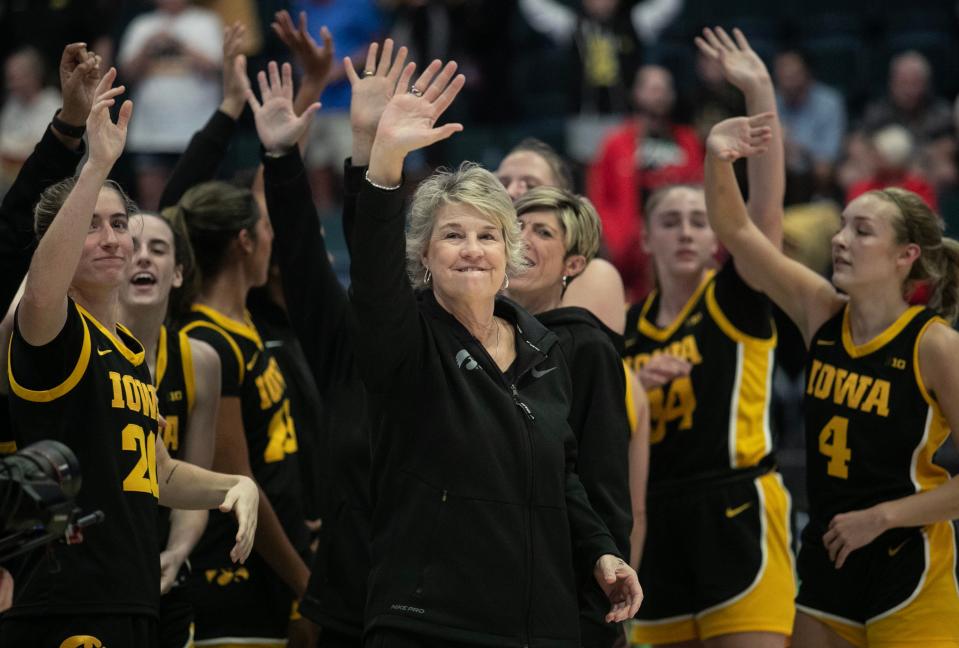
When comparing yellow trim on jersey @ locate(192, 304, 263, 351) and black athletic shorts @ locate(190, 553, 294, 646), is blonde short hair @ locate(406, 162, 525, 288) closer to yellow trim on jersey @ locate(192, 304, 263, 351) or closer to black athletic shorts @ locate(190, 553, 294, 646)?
yellow trim on jersey @ locate(192, 304, 263, 351)

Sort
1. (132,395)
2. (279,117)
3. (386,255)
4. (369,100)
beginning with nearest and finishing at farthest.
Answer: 1. (386,255)
2. (369,100)
3. (132,395)
4. (279,117)

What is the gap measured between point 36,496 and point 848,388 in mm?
2818

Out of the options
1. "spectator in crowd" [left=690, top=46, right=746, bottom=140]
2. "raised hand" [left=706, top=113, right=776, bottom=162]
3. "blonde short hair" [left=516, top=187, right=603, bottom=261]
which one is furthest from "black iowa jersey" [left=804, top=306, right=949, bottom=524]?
"spectator in crowd" [left=690, top=46, right=746, bottom=140]

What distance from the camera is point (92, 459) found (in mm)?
3809

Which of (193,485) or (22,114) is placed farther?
(22,114)

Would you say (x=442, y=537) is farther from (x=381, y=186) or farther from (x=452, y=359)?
(x=381, y=186)

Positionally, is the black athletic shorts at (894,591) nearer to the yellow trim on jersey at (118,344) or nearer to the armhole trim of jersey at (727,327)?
the armhole trim of jersey at (727,327)

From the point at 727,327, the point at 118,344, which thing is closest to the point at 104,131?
the point at 118,344

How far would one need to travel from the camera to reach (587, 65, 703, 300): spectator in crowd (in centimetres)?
1009

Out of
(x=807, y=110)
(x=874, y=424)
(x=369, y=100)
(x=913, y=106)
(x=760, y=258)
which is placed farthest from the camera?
(x=807, y=110)

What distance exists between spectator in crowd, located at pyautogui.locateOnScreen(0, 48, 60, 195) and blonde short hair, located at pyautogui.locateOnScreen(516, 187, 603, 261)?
287 inches

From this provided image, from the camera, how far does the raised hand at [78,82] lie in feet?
13.6

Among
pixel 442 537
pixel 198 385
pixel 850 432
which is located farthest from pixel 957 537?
pixel 198 385

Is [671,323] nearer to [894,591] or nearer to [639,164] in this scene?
[894,591]
